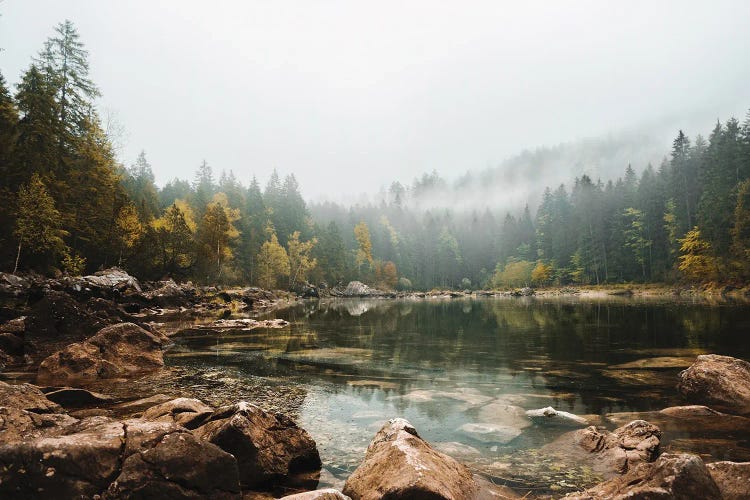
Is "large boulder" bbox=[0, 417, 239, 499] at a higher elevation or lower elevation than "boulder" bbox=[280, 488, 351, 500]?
higher

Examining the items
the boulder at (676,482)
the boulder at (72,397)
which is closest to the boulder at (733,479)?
the boulder at (676,482)

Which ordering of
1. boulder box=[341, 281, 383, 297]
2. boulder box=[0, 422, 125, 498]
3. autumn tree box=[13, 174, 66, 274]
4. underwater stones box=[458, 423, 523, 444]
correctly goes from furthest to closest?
boulder box=[341, 281, 383, 297] → autumn tree box=[13, 174, 66, 274] → underwater stones box=[458, 423, 523, 444] → boulder box=[0, 422, 125, 498]

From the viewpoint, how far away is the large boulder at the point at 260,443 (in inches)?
254

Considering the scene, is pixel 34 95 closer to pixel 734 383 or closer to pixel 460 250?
pixel 734 383

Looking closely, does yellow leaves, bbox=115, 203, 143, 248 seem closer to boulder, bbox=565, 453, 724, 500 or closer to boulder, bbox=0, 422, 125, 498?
boulder, bbox=0, 422, 125, 498

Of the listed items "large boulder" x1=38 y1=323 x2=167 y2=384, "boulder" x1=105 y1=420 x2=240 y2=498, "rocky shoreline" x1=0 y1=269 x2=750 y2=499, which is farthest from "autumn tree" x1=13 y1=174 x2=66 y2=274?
"boulder" x1=105 y1=420 x2=240 y2=498

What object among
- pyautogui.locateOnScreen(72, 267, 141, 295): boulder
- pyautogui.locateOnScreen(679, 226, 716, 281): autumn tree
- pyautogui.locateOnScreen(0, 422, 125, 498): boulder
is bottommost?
pyautogui.locateOnScreen(0, 422, 125, 498): boulder

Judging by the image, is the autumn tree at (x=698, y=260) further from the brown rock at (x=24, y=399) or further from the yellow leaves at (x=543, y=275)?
the brown rock at (x=24, y=399)

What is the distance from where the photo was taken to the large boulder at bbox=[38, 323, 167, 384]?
44.6ft

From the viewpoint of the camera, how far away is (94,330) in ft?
64.3

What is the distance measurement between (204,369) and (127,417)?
21.2 ft

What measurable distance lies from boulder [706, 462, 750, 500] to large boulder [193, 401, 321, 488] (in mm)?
6010

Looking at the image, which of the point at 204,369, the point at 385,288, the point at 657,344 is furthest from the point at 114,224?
the point at 385,288

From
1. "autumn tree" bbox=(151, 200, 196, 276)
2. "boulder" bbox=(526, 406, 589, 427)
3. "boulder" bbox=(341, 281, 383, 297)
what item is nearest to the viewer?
"boulder" bbox=(526, 406, 589, 427)
